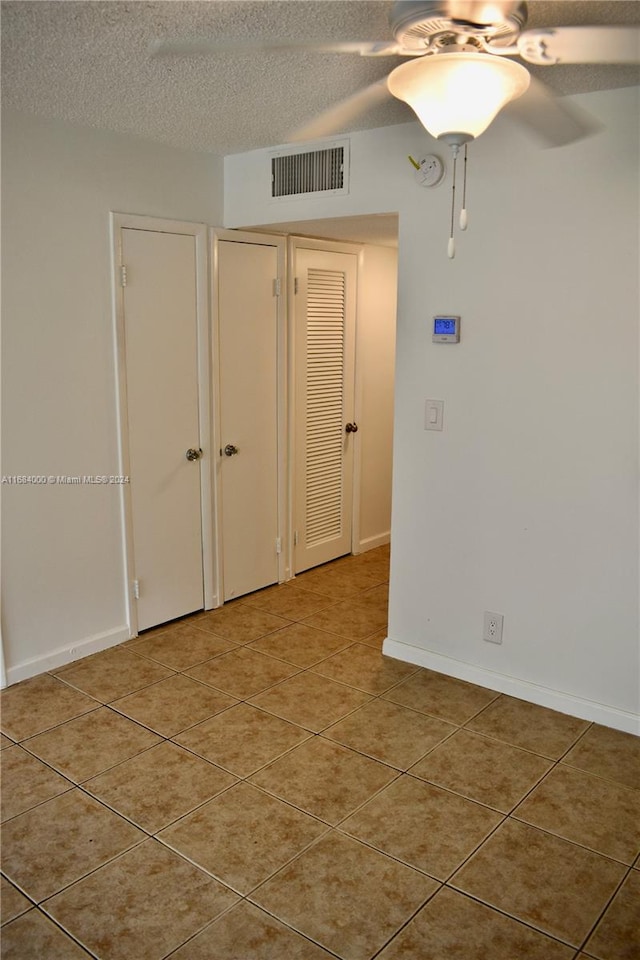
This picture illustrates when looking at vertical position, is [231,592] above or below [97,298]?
below

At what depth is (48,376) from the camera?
3.27m

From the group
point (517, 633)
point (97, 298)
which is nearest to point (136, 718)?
point (517, 633)

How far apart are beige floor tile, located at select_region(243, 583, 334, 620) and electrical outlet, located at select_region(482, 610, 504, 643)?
1.16 metres

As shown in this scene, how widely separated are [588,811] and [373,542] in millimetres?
3022

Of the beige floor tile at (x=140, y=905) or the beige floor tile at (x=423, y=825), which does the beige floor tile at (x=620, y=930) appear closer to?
the beige floor tile at (x=423, y=825)

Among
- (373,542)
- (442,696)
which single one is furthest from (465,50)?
(373,542)

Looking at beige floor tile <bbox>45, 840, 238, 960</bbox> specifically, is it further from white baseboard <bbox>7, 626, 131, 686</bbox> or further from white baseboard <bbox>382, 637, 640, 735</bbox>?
white baseboard <bbox>382, 637, 640, 735</bbox>

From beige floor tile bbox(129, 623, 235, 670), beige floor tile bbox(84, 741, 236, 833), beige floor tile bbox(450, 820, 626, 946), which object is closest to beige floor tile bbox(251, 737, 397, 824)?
beige floor tile bbox(84, 741, 236, 833)

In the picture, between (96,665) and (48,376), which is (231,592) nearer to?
(96,665)

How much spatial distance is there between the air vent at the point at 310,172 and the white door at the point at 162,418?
0.52 meters

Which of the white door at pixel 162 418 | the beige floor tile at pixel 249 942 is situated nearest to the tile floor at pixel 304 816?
the beige floor tile at pixel 249 942

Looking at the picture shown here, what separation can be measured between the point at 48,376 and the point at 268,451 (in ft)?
4.78

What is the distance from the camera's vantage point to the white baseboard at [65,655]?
3341mm

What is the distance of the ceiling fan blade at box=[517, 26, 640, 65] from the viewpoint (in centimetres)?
169
